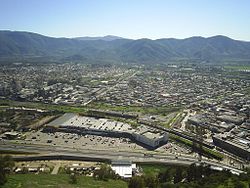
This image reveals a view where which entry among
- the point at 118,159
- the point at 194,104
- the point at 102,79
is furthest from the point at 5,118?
the point at 102,79

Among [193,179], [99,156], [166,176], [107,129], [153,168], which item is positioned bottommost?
[153,168]

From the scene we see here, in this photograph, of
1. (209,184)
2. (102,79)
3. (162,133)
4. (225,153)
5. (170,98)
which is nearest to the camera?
(209,184)

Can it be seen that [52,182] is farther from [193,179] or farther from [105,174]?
[193,179]

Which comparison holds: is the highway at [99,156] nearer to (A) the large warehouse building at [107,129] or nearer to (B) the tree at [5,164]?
(B) the tree at [5,164]

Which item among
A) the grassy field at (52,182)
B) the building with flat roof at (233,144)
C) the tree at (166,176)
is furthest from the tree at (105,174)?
the building with flat roof at (233,144)

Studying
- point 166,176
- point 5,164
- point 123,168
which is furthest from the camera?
point 123,168

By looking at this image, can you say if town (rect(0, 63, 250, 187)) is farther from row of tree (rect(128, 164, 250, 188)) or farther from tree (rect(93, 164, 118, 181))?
row of tree (rect(128, 164, 250, 188))

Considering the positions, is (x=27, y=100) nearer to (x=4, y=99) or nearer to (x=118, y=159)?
(x=4, y=99)

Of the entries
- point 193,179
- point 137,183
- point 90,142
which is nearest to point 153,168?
point 193,179
